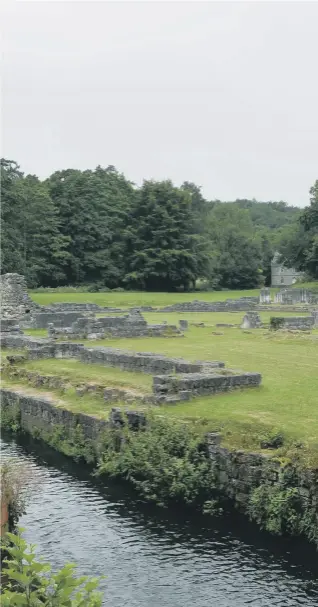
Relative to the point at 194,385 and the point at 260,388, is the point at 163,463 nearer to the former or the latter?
the point at 194,385

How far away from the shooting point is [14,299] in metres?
48.2

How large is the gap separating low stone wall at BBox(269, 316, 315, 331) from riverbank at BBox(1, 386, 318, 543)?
77.3 ft

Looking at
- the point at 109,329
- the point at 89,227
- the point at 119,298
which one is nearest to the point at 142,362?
the point at 109,329

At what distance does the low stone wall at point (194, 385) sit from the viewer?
18.8 m

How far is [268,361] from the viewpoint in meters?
27.1

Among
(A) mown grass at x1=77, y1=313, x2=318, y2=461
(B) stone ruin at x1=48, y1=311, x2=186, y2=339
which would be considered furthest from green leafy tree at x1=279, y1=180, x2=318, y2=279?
(A) mown grass at x1=77, y1=313, x2=318, y2=461

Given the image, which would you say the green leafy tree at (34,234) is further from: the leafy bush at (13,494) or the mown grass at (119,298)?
the leafy bush at (13,494)

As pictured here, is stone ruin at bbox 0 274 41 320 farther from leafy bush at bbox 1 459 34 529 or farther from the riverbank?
leafy bush at bbox 1 459 34 529

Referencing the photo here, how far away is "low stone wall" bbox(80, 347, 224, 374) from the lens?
22.3m

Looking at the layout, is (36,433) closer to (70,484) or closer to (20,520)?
(70,484)

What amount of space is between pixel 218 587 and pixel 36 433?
35.3 feet

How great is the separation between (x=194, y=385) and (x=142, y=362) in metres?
5.83

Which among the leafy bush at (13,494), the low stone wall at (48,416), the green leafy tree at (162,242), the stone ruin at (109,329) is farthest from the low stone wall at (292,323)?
the green leafy tree at (162,242)

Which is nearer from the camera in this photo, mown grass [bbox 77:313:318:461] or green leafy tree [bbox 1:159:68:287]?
mown grass [bbox 77:313:318:461]
